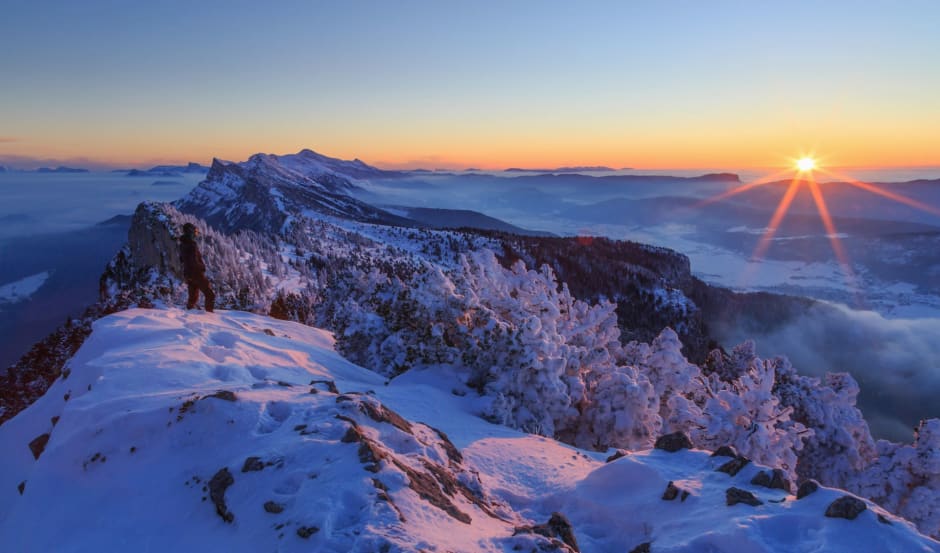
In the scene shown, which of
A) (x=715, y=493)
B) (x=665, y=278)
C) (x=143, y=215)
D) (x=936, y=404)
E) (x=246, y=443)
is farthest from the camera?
(x=665, y=278)

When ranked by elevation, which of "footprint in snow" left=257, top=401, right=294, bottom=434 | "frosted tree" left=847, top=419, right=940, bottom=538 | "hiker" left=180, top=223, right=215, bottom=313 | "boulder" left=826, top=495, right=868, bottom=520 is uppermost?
"hiker" left=180, top=223, right=215, bottom=313

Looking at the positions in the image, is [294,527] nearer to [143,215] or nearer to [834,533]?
[834,533]

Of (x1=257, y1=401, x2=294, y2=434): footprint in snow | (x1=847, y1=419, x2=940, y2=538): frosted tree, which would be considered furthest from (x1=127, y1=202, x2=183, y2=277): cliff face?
(x1=847, y1=419, x2=940, y2=538): frosted tree

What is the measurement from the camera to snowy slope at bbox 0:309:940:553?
232 inches

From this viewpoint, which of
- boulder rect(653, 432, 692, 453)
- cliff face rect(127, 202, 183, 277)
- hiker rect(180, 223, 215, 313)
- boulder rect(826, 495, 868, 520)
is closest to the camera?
boulder rect(826, 495, 868, 520)

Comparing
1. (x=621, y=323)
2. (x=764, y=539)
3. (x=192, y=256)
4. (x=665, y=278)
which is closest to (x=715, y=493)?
(x=764, y=539)

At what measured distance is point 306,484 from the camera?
6168 mm

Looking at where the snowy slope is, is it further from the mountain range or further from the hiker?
the hiker

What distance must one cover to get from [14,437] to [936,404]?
152m

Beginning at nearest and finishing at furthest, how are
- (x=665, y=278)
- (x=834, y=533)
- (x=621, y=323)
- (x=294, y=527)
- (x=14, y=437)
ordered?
(x=294, y=527)
(x=834, y=533)
(x=14, y=437)
(x=621, y=323)
(x=665, y=278)

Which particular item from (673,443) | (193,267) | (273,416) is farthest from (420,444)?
(193,267)

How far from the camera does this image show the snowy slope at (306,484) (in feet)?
19.3

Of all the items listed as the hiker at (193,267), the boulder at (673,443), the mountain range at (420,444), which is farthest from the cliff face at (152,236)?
the boulder at (673,443)

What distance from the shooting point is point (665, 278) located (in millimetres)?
162750
